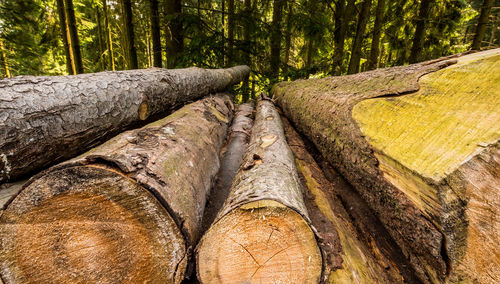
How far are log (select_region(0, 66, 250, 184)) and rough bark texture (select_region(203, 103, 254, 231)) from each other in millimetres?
996

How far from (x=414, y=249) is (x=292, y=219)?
86 centimetres

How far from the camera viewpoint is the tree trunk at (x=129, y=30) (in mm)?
5270

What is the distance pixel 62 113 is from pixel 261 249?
5.07 feet

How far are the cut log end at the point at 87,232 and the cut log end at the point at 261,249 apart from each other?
0.69 feet

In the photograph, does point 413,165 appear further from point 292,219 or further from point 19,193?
point 19,193

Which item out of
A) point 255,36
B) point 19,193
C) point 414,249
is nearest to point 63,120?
point 19,193

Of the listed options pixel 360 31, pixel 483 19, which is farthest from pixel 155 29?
pixel 483 19

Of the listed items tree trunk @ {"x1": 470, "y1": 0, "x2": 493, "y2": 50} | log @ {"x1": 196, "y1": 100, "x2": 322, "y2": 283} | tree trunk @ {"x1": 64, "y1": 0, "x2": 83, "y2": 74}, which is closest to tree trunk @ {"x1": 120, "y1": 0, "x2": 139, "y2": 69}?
tree trunk @ {"x1": 64, "y1": 0, "x2": 83, "y2": 74}

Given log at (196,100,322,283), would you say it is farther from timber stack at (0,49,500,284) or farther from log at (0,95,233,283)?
log at (0,95,233,283)

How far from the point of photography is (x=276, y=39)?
6.38 meters

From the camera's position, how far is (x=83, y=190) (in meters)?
0.95

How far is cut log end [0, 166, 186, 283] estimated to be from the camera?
0.94m

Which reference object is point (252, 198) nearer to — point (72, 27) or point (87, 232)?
point (87, 232)

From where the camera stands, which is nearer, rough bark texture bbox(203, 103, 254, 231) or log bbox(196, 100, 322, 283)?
log bbox(196, 100, 322, 283)
